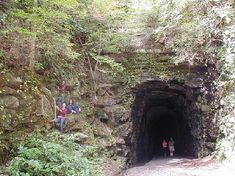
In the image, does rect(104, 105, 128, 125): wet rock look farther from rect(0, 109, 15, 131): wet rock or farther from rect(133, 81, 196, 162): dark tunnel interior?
rect(0, 109, 15, 131): wet rock

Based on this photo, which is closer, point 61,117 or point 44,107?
point 44,107

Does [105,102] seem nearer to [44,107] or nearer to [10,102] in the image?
[44,107]

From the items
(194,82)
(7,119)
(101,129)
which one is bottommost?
(101,129)

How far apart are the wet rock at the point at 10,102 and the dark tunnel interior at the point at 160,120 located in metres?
8.30

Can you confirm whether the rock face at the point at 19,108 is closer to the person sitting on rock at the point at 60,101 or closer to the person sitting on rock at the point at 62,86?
the person sitting on rock at the point at 60,101

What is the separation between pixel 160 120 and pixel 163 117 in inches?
48.6

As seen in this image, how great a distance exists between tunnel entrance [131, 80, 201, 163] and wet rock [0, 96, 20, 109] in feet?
25.0

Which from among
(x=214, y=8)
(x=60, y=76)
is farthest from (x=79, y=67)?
(x=214, y=8)

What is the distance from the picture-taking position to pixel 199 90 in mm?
15047

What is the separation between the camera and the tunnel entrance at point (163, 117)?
16.5 metres

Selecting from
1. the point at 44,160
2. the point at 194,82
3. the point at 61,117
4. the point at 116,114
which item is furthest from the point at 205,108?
the point at 44,160

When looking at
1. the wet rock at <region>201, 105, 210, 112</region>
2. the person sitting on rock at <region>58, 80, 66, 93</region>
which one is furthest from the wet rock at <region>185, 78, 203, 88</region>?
the person sitting on rock at <region>58, 80, 66, 93</region>

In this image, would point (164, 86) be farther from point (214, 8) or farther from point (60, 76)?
point (214, 8)

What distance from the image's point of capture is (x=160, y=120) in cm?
2964
